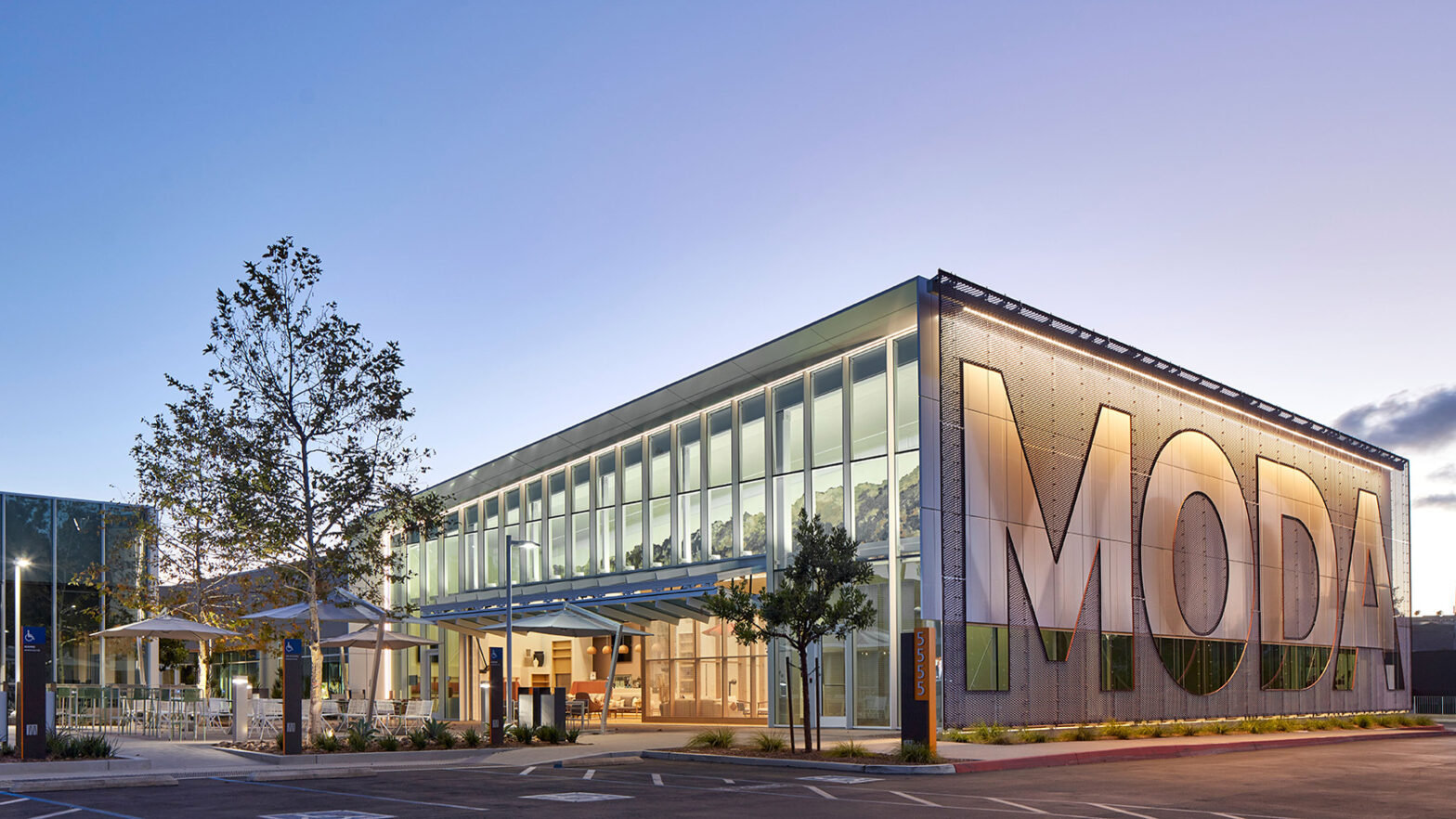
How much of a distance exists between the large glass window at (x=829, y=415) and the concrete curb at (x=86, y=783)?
1696cm

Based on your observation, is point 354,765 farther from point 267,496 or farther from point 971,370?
point 971,370

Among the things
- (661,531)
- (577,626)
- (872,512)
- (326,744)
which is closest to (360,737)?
(326,744)

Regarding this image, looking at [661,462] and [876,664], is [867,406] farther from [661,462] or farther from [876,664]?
[661,462]

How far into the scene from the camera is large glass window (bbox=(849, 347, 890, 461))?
1167 inches

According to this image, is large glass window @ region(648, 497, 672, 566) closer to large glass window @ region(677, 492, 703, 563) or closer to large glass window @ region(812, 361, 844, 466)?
large glass window @ region(677, 492, 703, 563)

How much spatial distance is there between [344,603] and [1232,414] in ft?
94.3

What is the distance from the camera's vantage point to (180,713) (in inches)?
1164

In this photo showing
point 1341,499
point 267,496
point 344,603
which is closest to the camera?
point 267,496

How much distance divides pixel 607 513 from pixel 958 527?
49.1 feet

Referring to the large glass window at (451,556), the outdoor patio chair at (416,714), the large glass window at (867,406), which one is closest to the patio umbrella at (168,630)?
the outdoor patio chair at (416,714)

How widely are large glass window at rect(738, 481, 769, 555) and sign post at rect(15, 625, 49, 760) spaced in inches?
682

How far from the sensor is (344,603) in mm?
27016

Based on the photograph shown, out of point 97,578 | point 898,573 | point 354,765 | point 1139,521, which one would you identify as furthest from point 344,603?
point 1139,521

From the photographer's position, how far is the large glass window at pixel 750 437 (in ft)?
110
